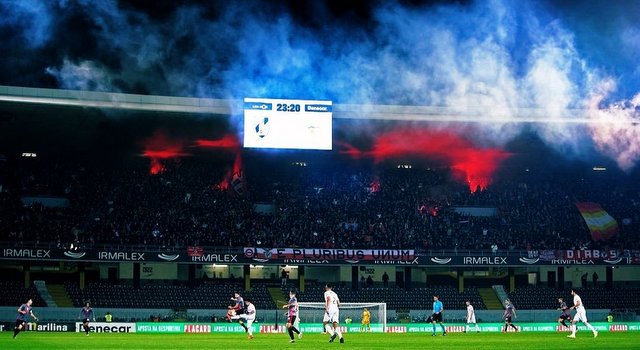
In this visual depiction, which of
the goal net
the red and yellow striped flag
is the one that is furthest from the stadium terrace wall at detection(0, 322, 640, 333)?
the red and yellow striped flag

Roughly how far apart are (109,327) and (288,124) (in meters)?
17.7

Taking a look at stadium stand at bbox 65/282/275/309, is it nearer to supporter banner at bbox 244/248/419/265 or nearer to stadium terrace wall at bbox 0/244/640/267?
stadium terrace wall at bbox 0/244/640/267

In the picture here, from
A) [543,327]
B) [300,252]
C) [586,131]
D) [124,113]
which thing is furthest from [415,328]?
[124,113]

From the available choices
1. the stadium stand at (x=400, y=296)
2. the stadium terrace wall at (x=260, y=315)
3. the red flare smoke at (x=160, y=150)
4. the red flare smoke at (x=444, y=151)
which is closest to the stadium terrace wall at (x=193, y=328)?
the stadium terrace wall at (x=260, y=315)

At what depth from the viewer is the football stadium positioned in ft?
165

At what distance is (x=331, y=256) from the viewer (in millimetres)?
66000

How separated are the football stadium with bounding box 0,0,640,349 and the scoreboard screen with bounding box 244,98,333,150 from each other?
107 mm

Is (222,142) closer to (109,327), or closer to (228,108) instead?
(228,108)

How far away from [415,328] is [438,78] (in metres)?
14.7

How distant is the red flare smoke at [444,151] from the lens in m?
66.3

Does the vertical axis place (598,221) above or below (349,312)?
above

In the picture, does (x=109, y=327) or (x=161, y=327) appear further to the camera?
(x=161, y=327)

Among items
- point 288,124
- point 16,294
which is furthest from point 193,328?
point 288,124

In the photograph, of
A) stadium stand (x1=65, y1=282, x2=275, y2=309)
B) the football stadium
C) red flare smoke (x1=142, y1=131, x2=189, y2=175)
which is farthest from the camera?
red flare smoke (x1=142, y1=131, x2=189, y2=175)
